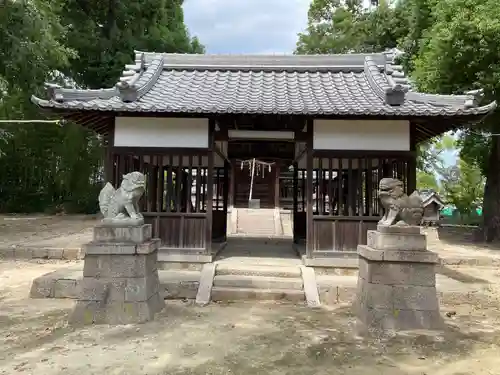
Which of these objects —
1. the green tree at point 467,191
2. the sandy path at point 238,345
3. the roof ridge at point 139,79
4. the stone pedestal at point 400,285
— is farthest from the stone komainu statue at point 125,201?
the green tree at point 467,191

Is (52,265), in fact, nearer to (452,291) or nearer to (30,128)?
(452,291)

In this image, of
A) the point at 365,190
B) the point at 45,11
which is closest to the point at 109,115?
the point at 365,190

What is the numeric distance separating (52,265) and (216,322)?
6877mm

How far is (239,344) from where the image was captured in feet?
18.0

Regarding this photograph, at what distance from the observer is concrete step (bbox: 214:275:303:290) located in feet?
26.2

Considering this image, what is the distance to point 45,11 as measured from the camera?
14.2 metres

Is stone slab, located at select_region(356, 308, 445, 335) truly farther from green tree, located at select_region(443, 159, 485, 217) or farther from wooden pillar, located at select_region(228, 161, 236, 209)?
green tree, located at select_region(443, 159, 485, 217)

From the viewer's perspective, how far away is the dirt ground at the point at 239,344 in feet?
15.5

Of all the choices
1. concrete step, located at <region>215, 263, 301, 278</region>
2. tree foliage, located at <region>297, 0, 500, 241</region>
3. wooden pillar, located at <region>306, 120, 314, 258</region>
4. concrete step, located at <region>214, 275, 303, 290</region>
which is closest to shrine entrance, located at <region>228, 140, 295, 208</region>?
tree foliage, located at <region>297, 0, 500, 241</region>

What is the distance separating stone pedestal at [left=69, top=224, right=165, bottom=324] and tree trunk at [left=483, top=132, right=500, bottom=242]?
48.4 ft

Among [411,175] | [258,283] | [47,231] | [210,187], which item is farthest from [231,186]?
[258,283]

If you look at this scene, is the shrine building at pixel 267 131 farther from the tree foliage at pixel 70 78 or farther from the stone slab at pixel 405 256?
the tree foliage at pixel 70 78

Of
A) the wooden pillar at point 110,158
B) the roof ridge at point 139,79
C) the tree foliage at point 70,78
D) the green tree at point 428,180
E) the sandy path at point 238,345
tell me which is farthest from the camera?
the green tree at point 428,180

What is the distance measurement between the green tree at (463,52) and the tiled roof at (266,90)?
3.28m
